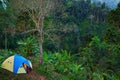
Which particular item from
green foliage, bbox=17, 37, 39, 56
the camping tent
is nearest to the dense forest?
green foliage, bbox=17, 37, 39, 56

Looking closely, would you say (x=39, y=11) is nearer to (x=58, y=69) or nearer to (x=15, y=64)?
(x=15, y=64)

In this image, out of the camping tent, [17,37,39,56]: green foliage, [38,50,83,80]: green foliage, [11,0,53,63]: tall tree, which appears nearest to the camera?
the camping tent

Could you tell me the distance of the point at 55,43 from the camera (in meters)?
13.6

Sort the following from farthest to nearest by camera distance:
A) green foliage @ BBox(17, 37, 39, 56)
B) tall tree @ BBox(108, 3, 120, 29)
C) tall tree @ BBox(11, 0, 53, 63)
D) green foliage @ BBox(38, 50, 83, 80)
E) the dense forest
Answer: tall tree @ BBox(108, 3, 120, 29), green foliage @ BBox(17, 37, 39, 56), the dense forest, tall tree @ BBox(11, 0, 53, 63), green foliage @ BBox(38, 50, 83, 80)

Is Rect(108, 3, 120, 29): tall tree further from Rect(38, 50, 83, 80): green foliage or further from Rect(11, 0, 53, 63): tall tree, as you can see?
Rect(11, 0, 53, 63): tall tree

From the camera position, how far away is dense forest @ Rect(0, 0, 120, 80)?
12.5m

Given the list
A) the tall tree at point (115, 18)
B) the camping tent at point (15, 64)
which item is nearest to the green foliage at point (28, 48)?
the camping tent at point (15, 64)

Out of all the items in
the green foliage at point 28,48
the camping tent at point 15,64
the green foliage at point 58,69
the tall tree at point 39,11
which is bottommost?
the green foliage at point 58,69

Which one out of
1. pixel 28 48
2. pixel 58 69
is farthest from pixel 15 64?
pixel 28 48

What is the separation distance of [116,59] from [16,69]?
12.2 m

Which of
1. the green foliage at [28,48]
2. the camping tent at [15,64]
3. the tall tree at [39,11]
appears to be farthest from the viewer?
the green foliage at [28,48]

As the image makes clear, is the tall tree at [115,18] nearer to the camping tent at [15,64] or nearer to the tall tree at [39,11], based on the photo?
the tall tree at [39,11]

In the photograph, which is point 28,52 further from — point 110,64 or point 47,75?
point 110,64

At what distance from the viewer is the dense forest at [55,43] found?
12512 mm
